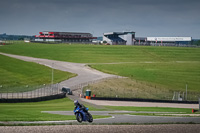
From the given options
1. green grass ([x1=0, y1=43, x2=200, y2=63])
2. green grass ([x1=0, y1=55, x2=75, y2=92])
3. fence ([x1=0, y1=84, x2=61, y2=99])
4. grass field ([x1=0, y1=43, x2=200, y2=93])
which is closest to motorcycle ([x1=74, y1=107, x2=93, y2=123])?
fence ([x1=0, y1=84, x2=61, y2=99])

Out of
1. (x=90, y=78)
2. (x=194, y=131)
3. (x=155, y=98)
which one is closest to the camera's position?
(x=194, y=131)

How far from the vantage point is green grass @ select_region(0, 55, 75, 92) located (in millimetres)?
69831

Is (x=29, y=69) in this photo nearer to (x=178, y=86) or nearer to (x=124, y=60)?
(x=178, y=86)

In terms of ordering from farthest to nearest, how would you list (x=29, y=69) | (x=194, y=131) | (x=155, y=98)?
(x=29, y=69)
(x=155, y=98)
(x=194, y=131)

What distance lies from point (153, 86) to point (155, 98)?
1595 centimetres

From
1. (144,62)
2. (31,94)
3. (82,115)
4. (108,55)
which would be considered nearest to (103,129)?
(82,115)

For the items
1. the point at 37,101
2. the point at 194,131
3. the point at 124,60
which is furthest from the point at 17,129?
the point at 124,60

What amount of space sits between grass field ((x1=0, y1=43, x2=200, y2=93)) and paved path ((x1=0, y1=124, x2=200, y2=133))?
170ft

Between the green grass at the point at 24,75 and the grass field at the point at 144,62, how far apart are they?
17.6 meters

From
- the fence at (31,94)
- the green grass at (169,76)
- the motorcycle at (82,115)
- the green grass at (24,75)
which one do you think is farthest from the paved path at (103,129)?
the green grass at (169,76)

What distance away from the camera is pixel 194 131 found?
23.2m

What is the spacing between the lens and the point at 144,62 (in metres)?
132

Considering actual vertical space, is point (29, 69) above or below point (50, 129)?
above

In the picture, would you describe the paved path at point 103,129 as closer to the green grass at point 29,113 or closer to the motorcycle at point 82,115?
the motorcycle at point 82,115
